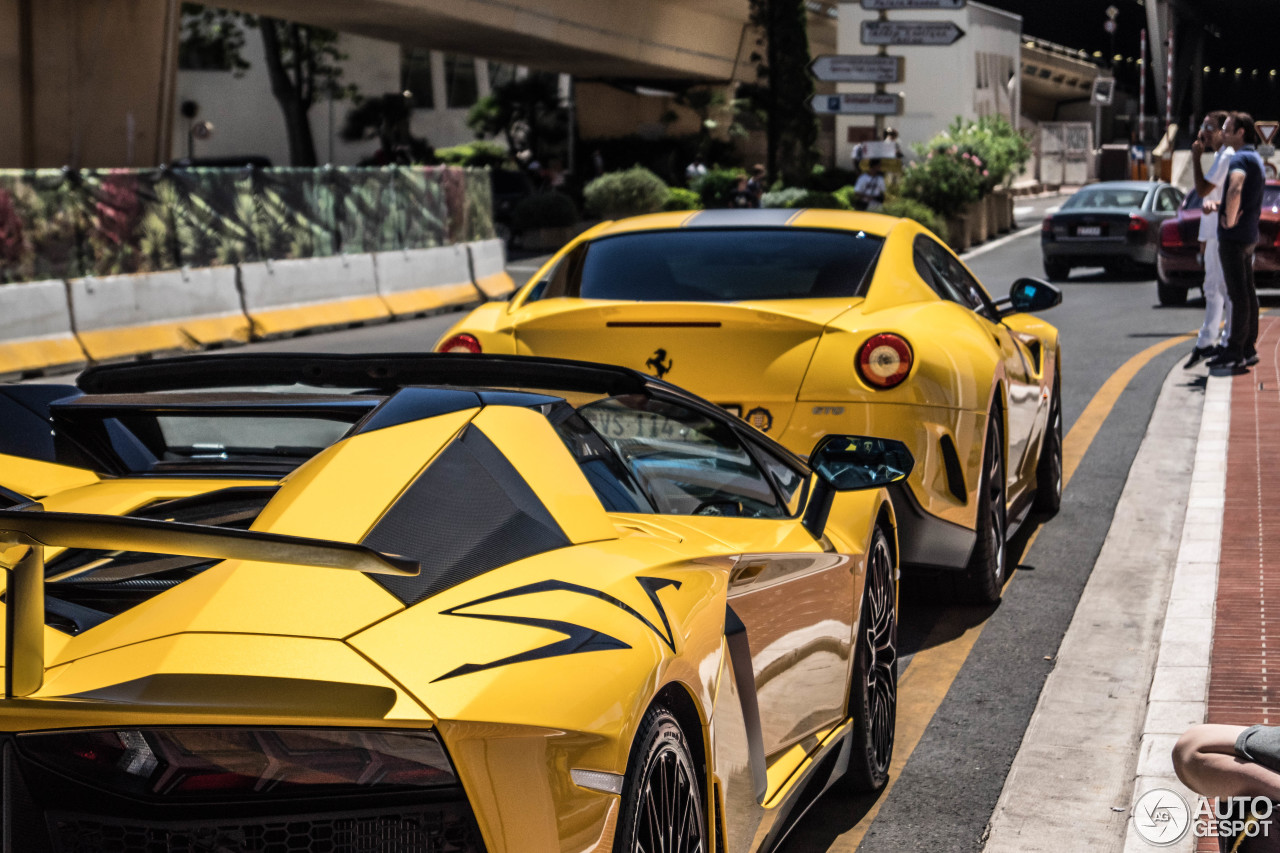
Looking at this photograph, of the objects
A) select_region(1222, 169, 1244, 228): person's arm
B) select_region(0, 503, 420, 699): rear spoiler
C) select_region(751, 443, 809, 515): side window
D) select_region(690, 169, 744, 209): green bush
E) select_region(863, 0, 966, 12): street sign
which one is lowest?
select_region(751, 443, 809, 515): side window

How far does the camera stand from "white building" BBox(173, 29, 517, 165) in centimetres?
6188

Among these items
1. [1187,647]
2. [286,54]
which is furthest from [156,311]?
[286,54]

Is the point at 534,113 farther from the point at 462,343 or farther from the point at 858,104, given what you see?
A: the point at 462,343

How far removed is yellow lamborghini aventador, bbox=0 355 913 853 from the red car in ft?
54.3

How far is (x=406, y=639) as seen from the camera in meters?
2.22

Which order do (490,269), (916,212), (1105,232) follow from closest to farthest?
(490,269), (1105,232), (916,212)

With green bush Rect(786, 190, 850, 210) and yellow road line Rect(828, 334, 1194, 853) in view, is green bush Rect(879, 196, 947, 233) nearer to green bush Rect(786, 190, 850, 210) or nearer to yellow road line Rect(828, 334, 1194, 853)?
green bush Rect(786, 190, 850, 210)

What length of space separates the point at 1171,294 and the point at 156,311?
12082 mm

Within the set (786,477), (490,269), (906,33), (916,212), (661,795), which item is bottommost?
(661,795)

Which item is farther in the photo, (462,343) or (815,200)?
(815,200)

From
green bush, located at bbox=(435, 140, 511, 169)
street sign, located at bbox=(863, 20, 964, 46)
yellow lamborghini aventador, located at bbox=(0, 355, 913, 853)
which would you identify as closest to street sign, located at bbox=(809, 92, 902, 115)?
street sign, located at bbox=(863, 20, 964, 46)

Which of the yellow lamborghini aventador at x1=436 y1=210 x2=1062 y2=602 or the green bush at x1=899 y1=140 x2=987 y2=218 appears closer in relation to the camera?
the yellow lamborghini aventador at x1=436 y1=210 x2=1062 y2=602

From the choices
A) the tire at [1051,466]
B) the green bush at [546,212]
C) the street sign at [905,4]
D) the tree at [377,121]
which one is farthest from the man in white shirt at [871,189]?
the tree at [377,121]

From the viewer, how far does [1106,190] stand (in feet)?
81.8
